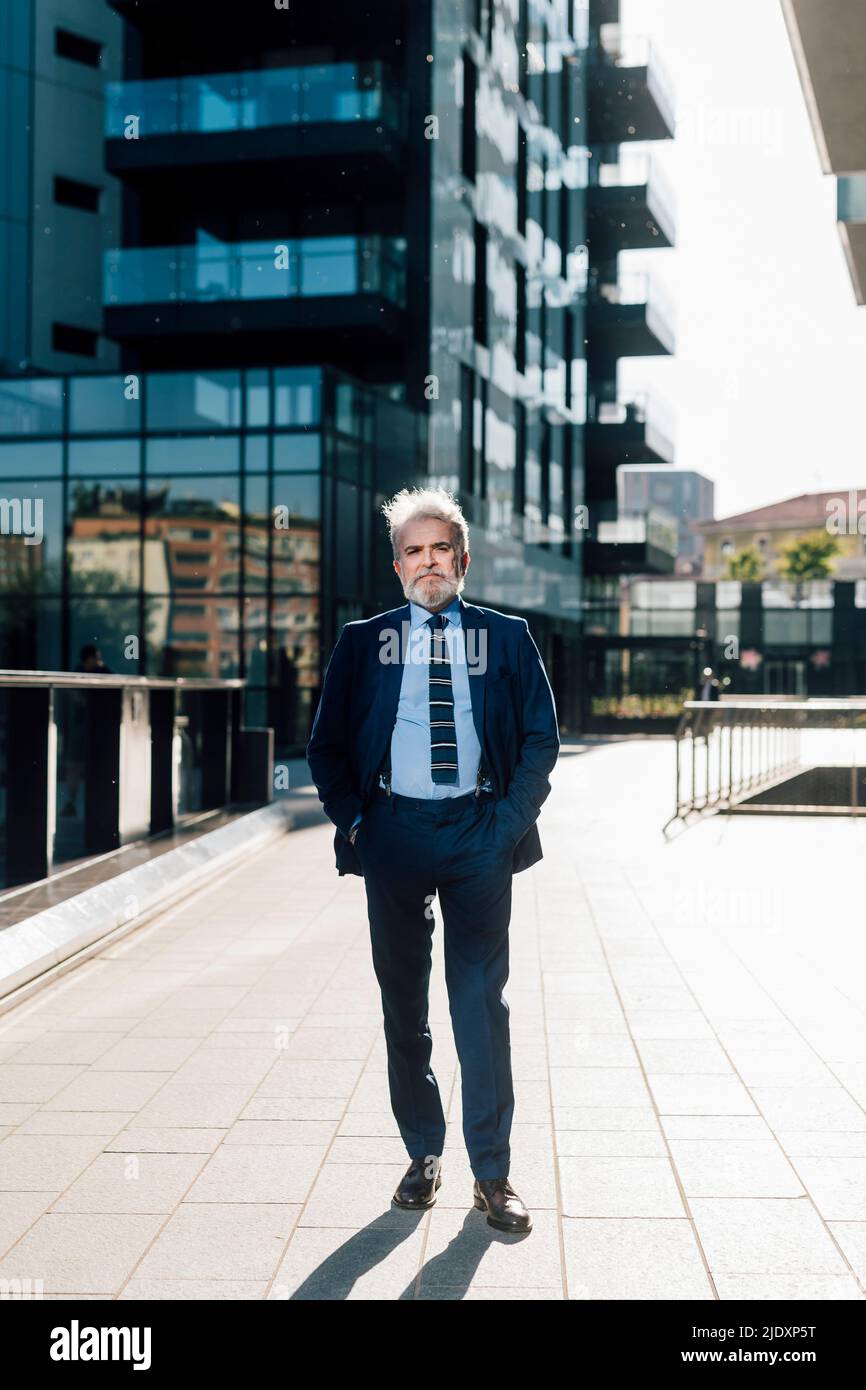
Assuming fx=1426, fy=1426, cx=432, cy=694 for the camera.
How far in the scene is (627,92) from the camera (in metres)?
35.5

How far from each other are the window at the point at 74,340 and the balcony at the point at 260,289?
14.7 feet

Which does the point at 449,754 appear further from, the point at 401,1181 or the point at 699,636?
the point at 699,636

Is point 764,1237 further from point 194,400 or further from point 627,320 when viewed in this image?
point 627,320

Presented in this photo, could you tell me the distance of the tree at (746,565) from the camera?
84312mm

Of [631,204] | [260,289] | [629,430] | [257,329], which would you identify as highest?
[631,204]

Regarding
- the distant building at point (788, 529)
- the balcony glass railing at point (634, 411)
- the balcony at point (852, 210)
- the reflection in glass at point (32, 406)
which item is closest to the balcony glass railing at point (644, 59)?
the balcony glass railing at point (634, 411)

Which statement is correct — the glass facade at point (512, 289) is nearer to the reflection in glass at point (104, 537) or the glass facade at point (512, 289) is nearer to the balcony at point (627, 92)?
the balcony at point (627, 92)

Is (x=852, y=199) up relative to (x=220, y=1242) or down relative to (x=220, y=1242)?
up

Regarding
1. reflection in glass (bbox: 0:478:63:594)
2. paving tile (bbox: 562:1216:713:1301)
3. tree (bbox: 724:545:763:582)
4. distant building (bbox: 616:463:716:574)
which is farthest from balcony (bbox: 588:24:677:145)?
distant building (bbox: 616:463:716:574)

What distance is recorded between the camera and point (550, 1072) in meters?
5.33

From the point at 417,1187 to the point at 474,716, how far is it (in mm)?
1301

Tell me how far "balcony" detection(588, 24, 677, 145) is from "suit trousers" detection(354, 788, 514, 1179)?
1386 inches

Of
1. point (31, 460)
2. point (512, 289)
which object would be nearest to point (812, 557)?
point (512, 289)
